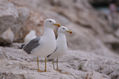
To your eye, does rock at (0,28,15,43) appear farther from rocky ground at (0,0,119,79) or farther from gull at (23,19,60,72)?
gull at (23,19,60,72)

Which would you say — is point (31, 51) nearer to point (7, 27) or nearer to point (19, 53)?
point (19, 53)

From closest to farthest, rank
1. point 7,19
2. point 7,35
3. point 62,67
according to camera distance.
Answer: point 62,67
point 7,19
point 7,35

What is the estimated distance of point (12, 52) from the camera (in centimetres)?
550

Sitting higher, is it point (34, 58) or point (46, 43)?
point (46, 43)

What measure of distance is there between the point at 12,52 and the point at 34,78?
4.85 ft

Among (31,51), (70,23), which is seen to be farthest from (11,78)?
(70,23)

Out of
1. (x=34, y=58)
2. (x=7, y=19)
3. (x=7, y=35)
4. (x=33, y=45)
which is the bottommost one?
(x=34, y=58)

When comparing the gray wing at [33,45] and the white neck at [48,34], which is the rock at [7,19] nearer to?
the gray wing at [33,45]

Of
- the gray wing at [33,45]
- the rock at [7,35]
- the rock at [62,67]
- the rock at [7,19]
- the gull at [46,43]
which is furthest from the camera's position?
the rock at [7,35]

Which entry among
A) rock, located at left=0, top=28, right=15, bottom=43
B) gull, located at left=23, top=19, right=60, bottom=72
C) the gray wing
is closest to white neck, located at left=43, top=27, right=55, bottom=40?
gull, located at left=23, top=19, right=60, bottom=72

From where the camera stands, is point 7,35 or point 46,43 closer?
point 46,43

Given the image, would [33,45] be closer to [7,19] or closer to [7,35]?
[7,19]

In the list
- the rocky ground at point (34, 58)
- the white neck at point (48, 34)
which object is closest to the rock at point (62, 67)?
the rocky ground at point (34, 58)

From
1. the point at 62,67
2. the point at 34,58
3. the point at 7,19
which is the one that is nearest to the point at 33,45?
the point at 62,67
